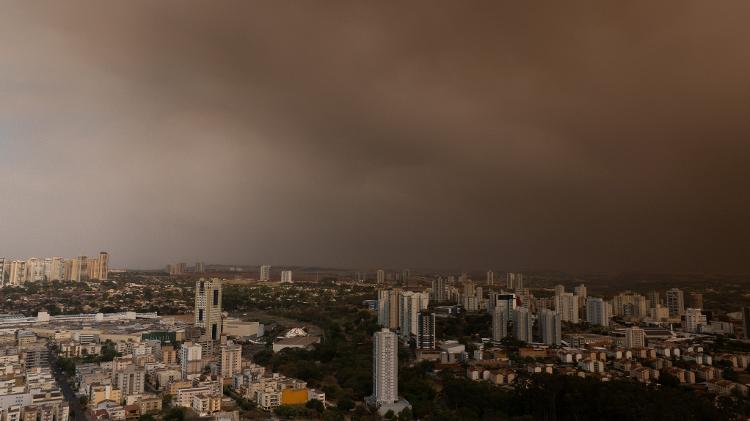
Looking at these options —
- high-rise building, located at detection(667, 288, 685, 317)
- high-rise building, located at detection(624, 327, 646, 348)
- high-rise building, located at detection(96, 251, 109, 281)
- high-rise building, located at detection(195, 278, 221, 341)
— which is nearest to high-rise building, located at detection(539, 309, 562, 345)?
high-rise building, located at detection(624, 327, 646, 348)

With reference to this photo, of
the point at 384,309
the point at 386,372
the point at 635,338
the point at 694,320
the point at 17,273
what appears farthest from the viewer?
the point at 17,273

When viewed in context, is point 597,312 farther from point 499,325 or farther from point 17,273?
point 17,273

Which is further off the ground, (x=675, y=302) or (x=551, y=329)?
(x=675, y=302)

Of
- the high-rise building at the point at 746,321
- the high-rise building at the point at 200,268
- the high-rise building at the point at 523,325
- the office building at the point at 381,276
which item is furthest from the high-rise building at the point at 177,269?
the high-rise building at the point at 746,321

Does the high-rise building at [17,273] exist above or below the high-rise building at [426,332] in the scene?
above

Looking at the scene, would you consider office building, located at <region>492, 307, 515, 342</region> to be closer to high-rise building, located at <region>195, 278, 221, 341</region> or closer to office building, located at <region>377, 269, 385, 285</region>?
office building, located at <region>377, 269, 385, 285</region>

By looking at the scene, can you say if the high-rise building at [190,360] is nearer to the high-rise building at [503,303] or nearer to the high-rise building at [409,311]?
the high-rise building at [409,311]

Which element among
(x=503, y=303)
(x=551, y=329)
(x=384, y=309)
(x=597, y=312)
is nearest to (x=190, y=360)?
(x=384, y=309)
